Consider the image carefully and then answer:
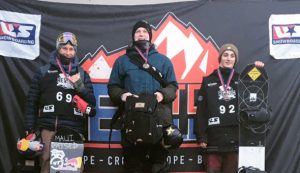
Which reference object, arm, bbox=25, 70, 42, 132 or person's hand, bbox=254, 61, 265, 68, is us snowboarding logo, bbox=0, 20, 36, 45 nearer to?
arm, bbox=25, 70, 42, 132

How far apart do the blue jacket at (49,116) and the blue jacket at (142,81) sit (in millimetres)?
208

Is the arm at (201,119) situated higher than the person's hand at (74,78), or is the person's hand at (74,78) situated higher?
the person's hand at (74,78)

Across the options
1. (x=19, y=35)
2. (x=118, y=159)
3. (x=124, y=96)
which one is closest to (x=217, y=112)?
(x=124, y=96)

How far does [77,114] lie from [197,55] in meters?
1.18

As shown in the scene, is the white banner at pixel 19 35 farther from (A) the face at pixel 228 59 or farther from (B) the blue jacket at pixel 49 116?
(A) the face at pixel 228 59

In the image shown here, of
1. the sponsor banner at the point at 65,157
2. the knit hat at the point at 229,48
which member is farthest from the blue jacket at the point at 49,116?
the knit hat at the point at 229,48

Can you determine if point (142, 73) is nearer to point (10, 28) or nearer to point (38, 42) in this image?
point (38, 42)

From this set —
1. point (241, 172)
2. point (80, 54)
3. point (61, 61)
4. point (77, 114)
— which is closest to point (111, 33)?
point (80, 54)

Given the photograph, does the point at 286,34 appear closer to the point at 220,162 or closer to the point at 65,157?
the point at 220,162

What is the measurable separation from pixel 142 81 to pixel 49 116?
30.1 inches

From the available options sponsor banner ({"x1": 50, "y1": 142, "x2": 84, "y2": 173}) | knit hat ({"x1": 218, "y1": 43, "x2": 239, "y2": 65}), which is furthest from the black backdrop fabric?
sponsor banner ({"x1": 50, "y1": 142, "x2": 84, "y2": 173})

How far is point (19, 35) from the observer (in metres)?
3.66

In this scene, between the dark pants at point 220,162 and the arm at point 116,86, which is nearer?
the arm at point 116,86

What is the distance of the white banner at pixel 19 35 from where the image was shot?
3633 mm
